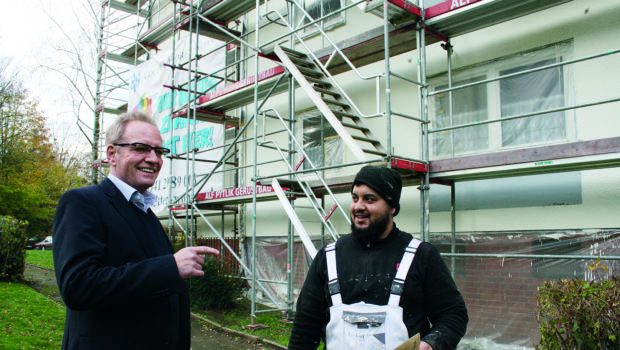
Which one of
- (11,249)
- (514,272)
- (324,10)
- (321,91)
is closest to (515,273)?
(514,272)

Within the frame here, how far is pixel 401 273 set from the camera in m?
2.29

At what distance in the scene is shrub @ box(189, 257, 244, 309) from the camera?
909 cm

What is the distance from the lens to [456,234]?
6734 mm

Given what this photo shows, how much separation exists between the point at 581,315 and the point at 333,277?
256cm

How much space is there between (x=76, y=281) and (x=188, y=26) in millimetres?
10805

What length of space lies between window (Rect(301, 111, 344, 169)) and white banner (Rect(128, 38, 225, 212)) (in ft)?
8.29

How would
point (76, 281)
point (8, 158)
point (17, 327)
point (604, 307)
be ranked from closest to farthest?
point (76, 281), point (604, 307), point (17, 327), point (8, 158)

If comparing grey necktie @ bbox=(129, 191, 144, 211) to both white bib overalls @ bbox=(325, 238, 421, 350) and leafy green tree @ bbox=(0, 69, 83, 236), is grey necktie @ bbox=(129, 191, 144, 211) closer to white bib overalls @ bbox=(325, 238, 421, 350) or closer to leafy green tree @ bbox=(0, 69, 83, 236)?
white bib overalls @ bbox=(325, 238, 421, 350)

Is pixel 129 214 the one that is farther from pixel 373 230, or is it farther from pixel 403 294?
pixel 403 294

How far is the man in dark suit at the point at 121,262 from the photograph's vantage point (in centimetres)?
184

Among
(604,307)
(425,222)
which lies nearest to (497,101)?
(425,222)

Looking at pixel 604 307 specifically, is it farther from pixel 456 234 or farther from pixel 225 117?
pixel 225 117

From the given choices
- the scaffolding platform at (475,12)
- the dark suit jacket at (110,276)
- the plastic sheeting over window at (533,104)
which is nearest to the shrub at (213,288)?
the plastic sheeting over window at (533,104)

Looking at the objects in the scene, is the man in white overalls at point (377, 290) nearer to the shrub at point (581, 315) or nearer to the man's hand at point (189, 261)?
the man's hand at point (189, 261)
